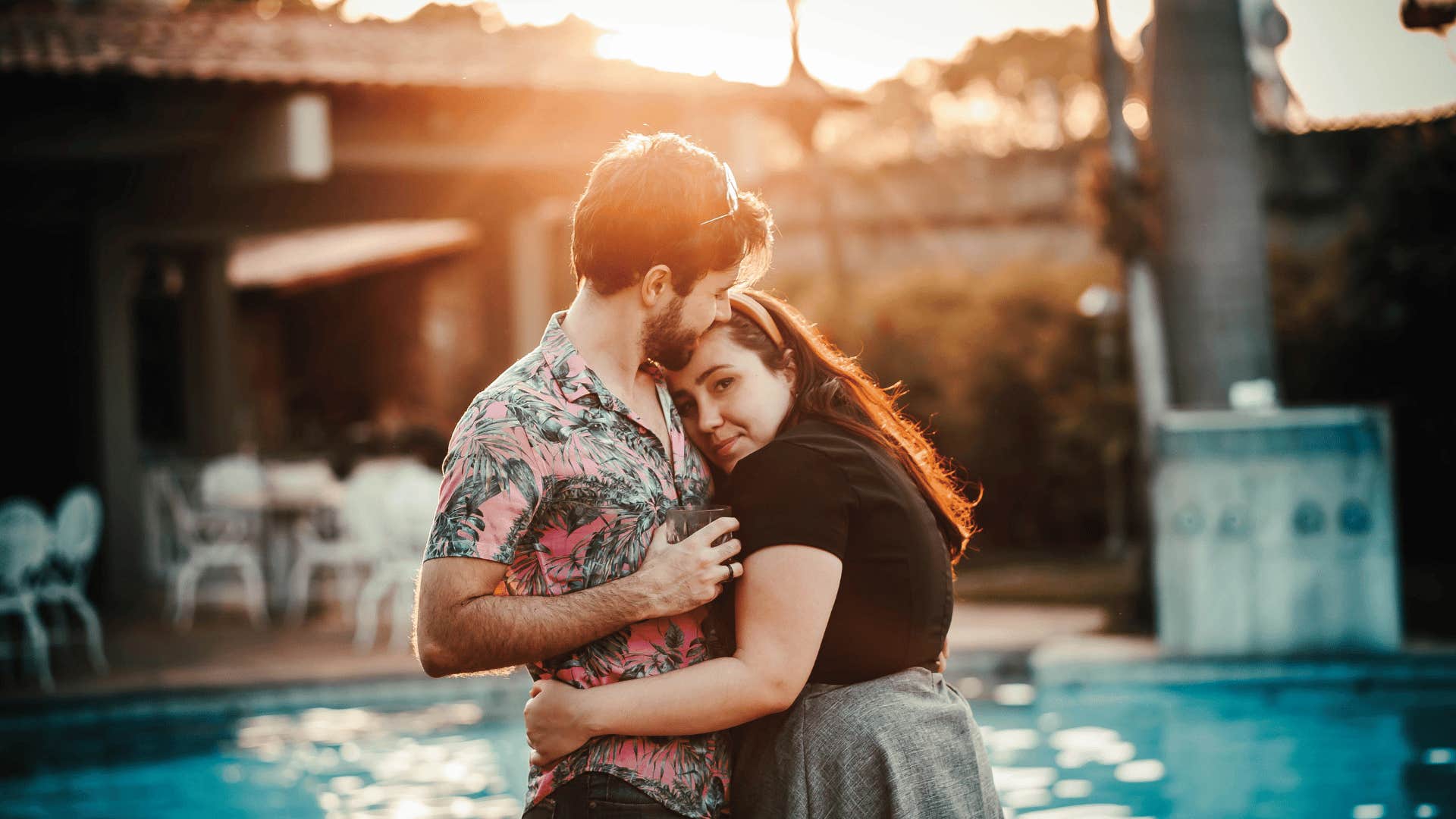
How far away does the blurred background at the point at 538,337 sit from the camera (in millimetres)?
7254

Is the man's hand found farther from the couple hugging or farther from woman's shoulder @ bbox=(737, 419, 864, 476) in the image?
woman's shoulder @ bbox=(737, 419, 864, 476)

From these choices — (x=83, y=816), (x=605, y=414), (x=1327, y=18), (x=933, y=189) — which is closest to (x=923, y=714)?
(x=605, y=414)

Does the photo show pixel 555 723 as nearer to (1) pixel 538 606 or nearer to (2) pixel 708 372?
(1) pixel 538 606

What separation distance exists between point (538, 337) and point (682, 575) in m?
10.1

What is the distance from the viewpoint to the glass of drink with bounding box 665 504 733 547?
2080 millimetres

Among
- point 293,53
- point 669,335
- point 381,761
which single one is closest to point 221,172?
point 293,53

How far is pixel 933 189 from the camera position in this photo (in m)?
19.2

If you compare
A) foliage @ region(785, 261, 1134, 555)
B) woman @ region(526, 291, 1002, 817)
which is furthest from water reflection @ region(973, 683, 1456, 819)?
foliage @ region(785, 261, 1134, 555)

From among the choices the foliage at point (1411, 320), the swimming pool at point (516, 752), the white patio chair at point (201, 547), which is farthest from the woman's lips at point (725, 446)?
the foliage at point (1411, 320)

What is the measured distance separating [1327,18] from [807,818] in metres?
11.7

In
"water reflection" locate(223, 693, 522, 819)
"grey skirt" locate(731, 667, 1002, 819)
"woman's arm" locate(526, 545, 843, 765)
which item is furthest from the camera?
"water reflection" locate(223, 693, 522, 819)

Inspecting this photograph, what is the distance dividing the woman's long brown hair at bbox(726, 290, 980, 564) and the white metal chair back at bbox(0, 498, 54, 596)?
22.6ft

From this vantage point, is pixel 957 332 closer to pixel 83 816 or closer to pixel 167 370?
pixel 167 370

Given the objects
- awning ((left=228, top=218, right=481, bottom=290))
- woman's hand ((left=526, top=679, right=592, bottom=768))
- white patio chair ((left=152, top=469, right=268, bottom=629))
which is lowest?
white patio chair ((left=152, top=469, right=268, bottom=629))
